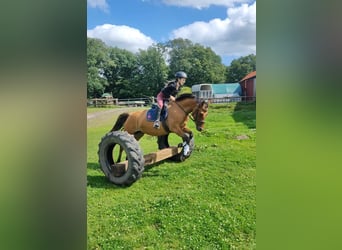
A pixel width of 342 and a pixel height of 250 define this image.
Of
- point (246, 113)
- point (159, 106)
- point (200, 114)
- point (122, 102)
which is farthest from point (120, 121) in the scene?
point (246, 113)

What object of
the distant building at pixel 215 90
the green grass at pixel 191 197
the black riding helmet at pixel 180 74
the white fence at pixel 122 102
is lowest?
the green grass at pixel 191 197

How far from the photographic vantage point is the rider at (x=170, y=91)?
166cm

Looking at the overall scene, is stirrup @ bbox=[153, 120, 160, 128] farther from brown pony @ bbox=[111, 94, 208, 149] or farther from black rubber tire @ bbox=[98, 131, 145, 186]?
black rubber tire @ bbox=[98, 131, 145, 186]

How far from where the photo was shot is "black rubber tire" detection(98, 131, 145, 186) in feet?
5.45

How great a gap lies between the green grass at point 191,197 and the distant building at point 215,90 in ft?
0.18

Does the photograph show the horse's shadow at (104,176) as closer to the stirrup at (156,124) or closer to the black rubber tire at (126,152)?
the black rubber tire at (126,152)

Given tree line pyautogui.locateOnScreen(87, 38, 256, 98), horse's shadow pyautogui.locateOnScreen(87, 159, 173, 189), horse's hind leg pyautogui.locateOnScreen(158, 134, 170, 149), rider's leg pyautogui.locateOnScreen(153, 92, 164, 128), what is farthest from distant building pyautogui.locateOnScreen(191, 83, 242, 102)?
horse's shadow pyautogui.locateOnScreen(87, 159, 173, 189)

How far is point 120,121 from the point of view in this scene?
173cm

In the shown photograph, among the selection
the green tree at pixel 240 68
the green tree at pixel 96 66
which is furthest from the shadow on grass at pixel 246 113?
the green tree at pixel 96 66

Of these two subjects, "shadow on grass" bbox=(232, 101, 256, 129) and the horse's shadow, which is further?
the horse's shadow

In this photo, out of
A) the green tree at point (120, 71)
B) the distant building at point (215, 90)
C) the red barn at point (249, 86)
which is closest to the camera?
the red barn at point (249, 86)

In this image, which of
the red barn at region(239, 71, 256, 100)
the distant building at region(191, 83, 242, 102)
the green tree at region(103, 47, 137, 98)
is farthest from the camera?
the green tree at region(103, 47, 137, 98)

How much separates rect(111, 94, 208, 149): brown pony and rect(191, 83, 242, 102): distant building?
0.12 feet
